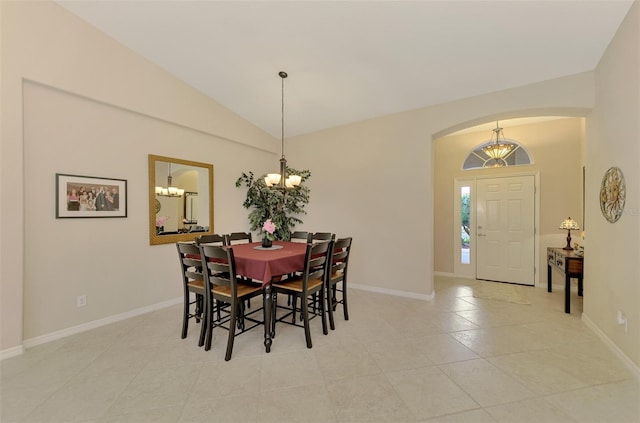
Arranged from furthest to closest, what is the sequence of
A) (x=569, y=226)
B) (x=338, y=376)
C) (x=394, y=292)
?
(x=394, y=292)
(x=569, y=226)
(x=338, y=376)

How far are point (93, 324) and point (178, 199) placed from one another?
172cm

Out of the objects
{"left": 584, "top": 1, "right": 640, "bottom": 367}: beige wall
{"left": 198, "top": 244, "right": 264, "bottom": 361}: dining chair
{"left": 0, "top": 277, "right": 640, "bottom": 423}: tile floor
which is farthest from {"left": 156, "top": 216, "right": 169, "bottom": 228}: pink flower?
{"left": 584, "top": 1, "right": 640, "bottom": 367}: beige wall

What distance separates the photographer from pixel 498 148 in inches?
175

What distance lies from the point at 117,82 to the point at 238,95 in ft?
4.81

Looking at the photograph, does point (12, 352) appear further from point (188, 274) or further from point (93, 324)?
point (188, 274)

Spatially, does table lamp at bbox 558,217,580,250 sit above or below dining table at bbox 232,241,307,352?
above

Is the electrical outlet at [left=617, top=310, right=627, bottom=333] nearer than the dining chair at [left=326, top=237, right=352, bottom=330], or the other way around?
the electrical outlet at [left=617, top=310, right=627, bottom=333]

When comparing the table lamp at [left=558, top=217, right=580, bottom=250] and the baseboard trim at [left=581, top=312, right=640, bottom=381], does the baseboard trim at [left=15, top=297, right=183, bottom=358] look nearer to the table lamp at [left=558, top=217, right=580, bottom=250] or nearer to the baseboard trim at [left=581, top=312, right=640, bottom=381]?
the baseboard trim at [left=581, top=312, right=640, bottom=381]

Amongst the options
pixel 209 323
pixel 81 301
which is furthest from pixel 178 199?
pixel 209 323

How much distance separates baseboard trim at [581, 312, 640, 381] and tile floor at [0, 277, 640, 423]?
0.05m

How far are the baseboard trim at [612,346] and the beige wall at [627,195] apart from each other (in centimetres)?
2

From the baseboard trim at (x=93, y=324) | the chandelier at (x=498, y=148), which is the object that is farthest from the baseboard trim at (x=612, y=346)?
the baseboard trim at (x=93, y=324)

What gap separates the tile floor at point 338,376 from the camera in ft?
5.74

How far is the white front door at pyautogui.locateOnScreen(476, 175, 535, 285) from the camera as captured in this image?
4.71m
